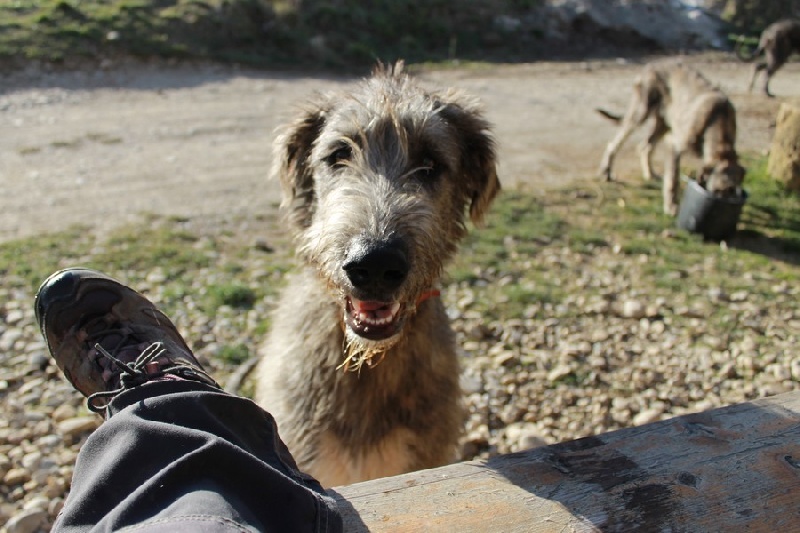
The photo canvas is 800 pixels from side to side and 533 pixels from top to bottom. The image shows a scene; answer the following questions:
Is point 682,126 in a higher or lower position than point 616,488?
higher

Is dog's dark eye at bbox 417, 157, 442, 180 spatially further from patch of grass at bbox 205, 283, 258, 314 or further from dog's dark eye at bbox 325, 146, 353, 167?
patch of grass at bbox 205, 283, 258, 314

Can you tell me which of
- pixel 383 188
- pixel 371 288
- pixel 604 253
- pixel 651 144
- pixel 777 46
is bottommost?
pixel 604 253

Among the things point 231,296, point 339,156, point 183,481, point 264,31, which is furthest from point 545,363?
point 264,31

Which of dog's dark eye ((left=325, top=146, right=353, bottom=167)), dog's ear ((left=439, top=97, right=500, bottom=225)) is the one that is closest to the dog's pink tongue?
dog's dark eye ((left=325, top=146, right=353, bottom=167))

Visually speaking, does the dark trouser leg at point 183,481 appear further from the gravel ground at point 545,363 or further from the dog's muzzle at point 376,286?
the gravel ground at point 545,363

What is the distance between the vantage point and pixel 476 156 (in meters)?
3.91

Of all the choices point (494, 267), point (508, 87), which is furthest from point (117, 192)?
point (508, 87)

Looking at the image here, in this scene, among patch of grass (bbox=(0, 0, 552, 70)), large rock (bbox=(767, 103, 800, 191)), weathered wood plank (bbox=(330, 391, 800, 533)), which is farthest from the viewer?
patch of grass (bbox=(0, 0, 552, 70))

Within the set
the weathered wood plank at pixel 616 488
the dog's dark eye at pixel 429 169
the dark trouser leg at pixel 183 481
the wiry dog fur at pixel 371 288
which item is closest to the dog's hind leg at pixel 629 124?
the wiry dog fur at pixel 371 288

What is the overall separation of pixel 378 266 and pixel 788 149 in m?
8.37

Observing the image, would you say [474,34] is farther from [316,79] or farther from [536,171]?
[536,171]

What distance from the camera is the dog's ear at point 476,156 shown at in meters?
3.85

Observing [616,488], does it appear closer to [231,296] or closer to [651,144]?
[231,296]

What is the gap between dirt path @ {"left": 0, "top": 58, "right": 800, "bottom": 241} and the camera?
7492 millimetres
